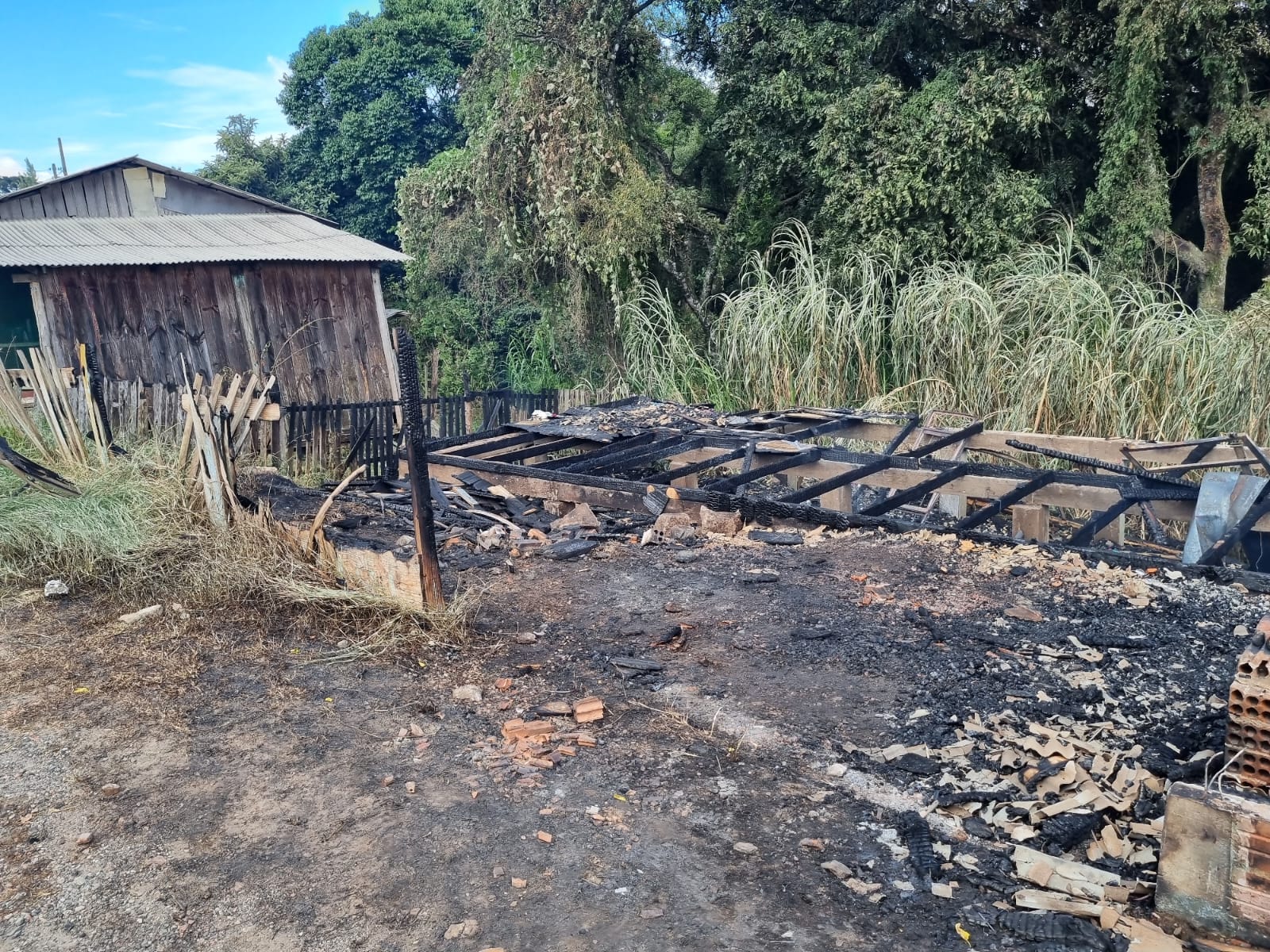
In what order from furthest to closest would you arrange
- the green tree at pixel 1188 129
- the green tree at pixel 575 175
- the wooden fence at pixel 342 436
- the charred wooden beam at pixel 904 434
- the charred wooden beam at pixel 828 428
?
1. the green tree at pixel 575 175
2. the green tree at pixel 1188 129
3. the wooden fence at pixel 342 436
4. the charred wooden beam at pixel 828 428
5. the charred wooden beam at pixel 904 434

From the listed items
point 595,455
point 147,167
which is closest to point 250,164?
point 147,167

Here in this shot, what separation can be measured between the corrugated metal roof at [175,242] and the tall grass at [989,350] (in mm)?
5547

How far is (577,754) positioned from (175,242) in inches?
477

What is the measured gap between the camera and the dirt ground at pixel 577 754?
252cm

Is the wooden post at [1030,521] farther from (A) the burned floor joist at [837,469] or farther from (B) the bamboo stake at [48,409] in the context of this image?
(B) the bamboo stake at [48,409]

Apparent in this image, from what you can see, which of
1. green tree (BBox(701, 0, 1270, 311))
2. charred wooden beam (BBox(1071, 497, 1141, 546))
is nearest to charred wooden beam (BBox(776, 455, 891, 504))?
charred wooden beam (BBox(1071, 497, 1141, 546))

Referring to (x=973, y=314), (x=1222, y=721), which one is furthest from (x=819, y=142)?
(x=1222, y=721)

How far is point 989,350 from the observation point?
8.33 meters

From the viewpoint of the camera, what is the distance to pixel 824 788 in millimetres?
3043

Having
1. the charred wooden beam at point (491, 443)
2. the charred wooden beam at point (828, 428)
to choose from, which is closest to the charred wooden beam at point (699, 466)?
the charred wooden beam at point (828, 428)

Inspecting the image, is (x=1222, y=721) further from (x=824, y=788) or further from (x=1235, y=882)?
(x=824, y=788)

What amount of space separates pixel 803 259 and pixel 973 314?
8.55ft

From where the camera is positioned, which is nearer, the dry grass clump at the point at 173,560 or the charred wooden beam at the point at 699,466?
the dry grass clump at the point at 173,560

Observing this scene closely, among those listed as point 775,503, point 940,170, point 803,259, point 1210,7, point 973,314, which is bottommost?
point 775,503
